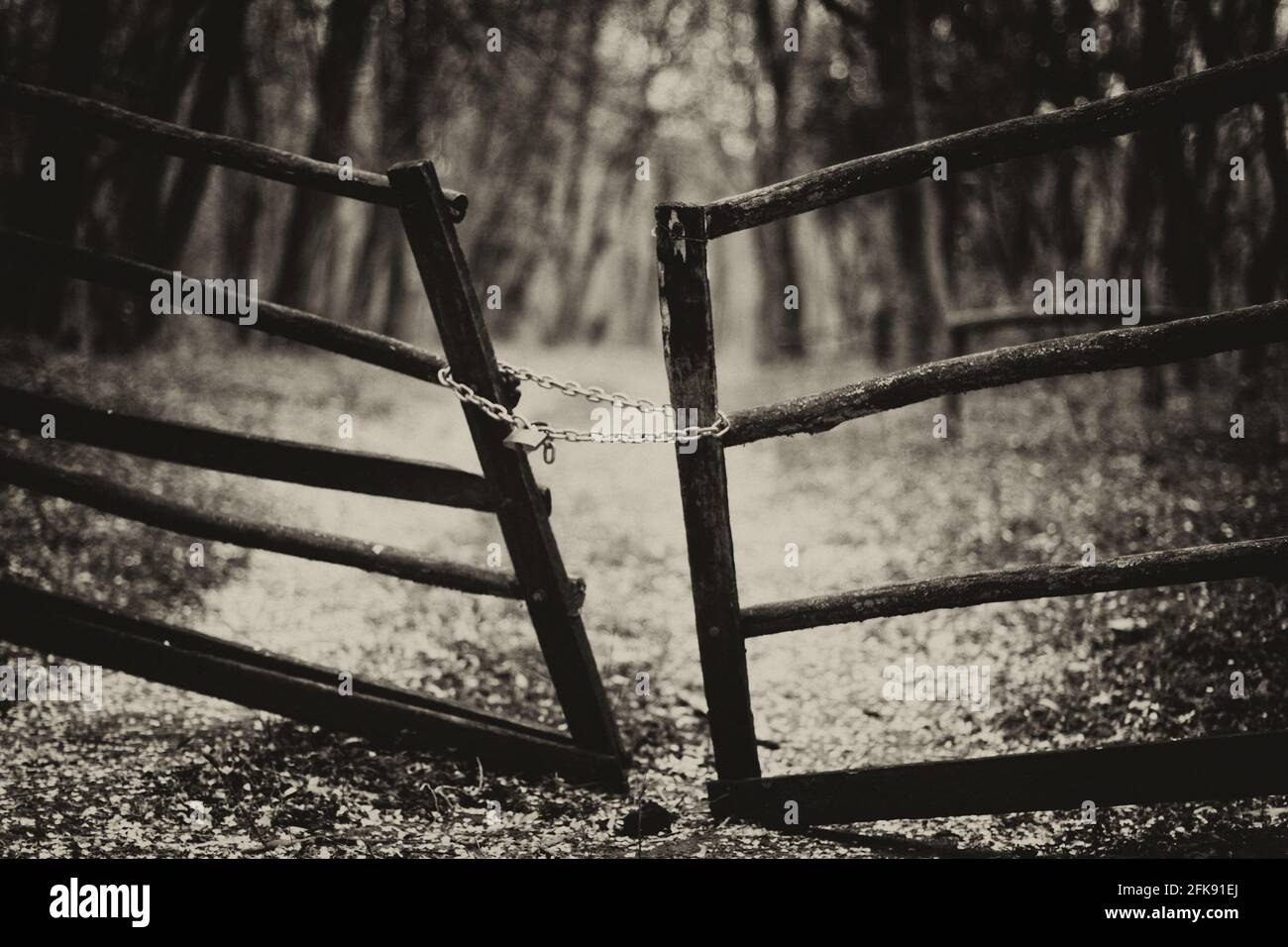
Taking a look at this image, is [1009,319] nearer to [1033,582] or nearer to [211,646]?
[1033,582]

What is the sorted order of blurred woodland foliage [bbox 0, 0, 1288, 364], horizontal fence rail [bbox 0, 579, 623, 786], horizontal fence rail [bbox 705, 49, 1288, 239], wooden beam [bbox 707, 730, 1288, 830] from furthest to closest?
blurred woodland foliage [bbox 0, 0, 1288, 364] < horizontal fence rail [bbox 0, 579, 623, 786] < wooden beam [bbox 707, 730, 1288, 830] < horizontal fence rail [bbox 705, 49, 1288, 239]

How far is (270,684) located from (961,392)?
2.81m

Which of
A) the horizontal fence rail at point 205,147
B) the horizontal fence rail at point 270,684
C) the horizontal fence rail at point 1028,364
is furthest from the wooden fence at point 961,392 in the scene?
the horizontal fence rail at point 205,147

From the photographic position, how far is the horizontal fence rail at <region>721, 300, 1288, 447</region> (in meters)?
2.76

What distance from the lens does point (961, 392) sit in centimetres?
280

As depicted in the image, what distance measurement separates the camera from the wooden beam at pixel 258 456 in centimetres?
340

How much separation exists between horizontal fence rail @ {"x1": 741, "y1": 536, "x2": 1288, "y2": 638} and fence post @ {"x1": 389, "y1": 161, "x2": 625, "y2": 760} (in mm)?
720

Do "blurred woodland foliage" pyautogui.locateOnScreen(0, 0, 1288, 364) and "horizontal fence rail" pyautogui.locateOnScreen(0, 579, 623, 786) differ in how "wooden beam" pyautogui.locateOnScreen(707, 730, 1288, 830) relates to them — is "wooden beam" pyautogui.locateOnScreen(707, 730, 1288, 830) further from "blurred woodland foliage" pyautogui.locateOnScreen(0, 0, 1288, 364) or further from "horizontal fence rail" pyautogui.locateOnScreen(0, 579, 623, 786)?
"blurred woodland foliage" pyautogui.locateOnScreen(0, 0, 1288, 364)

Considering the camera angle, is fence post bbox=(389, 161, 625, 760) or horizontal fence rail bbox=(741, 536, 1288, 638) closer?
horizontal fence rail bbox=(741, 536, 1288, 638)

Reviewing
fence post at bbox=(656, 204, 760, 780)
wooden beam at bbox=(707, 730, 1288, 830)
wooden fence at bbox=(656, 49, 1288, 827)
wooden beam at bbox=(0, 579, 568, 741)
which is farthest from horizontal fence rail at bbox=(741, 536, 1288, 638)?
wooden beam at bbox=(0, 579, 568, 741)

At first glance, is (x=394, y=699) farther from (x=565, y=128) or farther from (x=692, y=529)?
(x=565, y=128)

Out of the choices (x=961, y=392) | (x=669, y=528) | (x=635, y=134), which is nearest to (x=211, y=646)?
(x=961, y=392)

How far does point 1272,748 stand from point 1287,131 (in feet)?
23.6

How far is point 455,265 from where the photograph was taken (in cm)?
319
